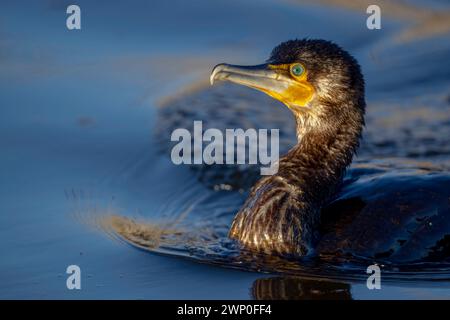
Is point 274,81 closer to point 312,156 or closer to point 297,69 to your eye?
point 297,69

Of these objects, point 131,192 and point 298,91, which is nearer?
point 298,91

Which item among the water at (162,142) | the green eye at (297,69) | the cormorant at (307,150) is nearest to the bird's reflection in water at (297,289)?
the water at (162,142)

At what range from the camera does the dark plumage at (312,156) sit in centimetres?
691

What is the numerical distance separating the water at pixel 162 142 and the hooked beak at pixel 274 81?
766 millimetres

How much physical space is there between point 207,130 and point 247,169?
2.64 ft

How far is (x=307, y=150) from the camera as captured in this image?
7262mm

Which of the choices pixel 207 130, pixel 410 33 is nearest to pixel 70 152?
pixel 207 130

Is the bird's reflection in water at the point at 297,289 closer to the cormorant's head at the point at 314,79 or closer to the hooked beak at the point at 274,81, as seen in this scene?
the cormorant's head at the point at 314,79

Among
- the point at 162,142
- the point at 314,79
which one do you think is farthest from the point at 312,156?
the point at 162,142

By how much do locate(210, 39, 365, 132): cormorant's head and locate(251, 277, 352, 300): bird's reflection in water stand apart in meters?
1.29

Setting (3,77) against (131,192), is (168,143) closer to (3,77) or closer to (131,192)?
(131,192)

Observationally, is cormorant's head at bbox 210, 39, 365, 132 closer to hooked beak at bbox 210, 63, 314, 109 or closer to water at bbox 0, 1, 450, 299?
hooked beak at bbox 210, 63, 314, 109
